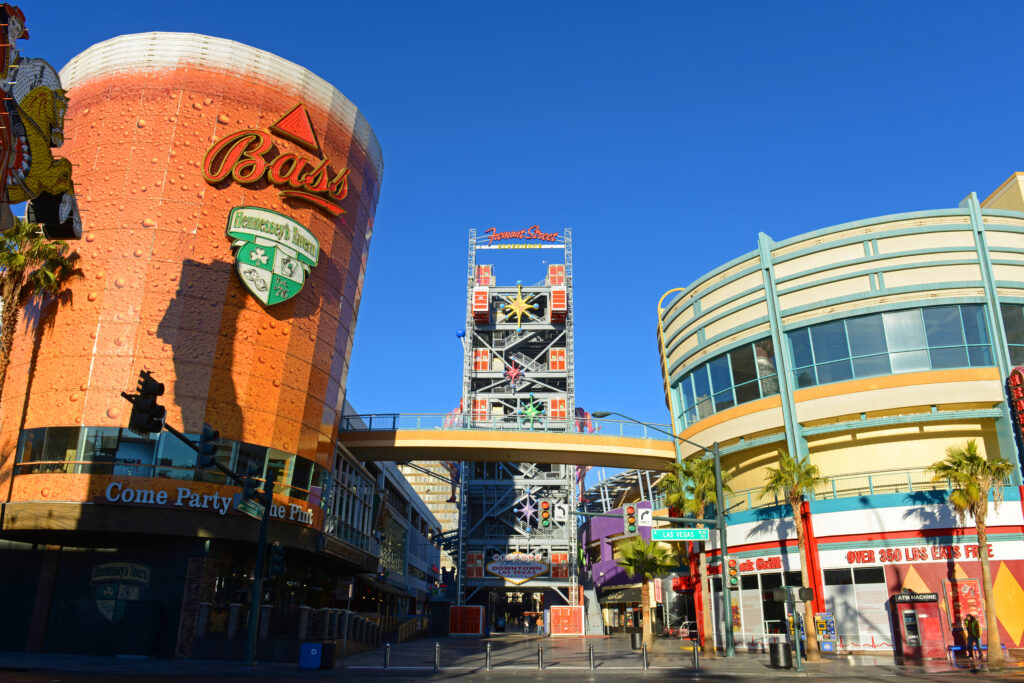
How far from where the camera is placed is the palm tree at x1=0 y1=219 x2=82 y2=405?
2995 cm

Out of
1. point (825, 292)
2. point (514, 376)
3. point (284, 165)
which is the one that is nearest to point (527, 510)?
point (514, 376)

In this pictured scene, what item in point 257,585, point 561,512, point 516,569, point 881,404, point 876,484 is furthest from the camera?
point 561,512

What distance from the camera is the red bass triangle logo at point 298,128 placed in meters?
34.8

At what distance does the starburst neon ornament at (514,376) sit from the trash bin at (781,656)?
184 feet

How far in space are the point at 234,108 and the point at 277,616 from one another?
2329cm

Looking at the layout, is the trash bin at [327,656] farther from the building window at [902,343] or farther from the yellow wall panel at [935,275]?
the yellow wall panel at [935,275]

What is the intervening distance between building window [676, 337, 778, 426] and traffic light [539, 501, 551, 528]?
3251 cm

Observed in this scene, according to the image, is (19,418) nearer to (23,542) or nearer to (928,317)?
(23,542)

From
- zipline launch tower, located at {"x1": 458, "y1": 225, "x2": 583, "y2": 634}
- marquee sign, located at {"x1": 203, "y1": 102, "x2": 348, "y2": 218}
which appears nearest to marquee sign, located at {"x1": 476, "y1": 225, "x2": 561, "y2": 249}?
zipline launch tower, located at {"x1": 458, "y1": 225, "x2": 583, "y2": 634}

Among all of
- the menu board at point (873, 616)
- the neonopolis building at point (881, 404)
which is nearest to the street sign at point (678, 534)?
the neonopolis building at point (881, 404)

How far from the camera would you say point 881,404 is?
3294 cm

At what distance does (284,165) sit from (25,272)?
1163 centimetres

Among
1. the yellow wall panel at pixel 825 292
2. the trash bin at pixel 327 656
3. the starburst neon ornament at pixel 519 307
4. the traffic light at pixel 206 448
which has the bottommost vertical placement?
the trash bin at pixel 327 656

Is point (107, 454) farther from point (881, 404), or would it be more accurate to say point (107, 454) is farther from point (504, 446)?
point (881, 404)
